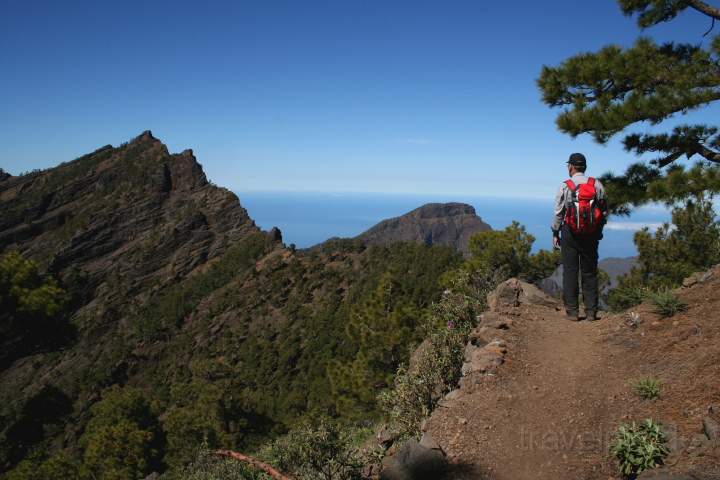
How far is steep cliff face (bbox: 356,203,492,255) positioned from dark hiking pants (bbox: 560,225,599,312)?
157 metres

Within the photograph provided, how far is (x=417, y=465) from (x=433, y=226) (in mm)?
175745

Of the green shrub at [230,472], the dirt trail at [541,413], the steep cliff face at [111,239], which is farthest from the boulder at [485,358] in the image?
the steep cliff face at [111,239]

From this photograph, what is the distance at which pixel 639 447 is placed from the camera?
426 cm

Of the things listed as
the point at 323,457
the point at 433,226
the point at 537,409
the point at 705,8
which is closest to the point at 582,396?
the point at 537,409

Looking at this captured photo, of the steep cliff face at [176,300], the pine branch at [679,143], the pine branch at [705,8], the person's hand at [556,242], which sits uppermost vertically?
the pine branch at [705,8]

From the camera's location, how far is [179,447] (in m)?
23.2

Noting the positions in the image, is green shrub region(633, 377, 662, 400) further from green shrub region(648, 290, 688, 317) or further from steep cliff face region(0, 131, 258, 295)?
steep cliff face region(0, 131, 258, 295)

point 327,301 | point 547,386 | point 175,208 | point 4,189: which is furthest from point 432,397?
point 4,189

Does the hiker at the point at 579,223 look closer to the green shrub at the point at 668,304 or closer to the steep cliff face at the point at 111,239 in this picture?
the green shrub at the point at 668,304

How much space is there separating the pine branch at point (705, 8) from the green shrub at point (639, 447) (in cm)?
787

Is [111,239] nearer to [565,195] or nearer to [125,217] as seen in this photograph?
[125,217]

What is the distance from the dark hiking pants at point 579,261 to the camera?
721 centimetres

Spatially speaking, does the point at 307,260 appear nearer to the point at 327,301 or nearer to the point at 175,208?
the point at 327,301

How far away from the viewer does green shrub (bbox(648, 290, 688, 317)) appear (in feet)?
22.2
